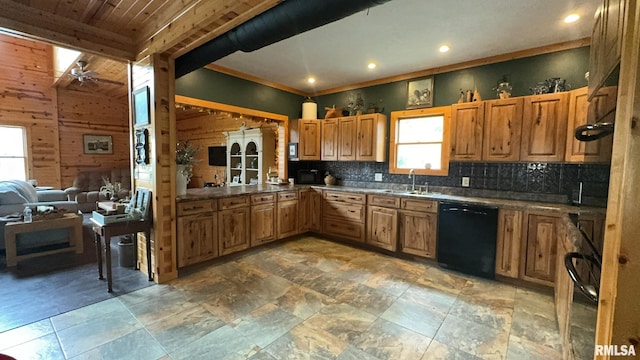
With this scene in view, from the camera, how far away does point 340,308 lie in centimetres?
248

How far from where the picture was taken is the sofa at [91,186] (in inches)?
251

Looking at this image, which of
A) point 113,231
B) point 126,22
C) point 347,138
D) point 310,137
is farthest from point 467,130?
point 113,231

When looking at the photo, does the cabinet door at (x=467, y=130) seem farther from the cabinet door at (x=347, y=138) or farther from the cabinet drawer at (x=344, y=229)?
the cabinet drawer at (x=344, y=229)

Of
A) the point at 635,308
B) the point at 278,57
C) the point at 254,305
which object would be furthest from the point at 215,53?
the point at 635,308

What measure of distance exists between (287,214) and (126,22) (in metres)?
3.08

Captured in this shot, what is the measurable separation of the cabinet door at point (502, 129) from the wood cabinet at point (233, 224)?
3.21m

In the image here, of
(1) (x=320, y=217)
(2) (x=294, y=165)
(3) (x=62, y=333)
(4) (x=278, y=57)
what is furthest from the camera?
(2) (x=294, y=165)

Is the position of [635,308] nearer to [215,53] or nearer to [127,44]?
[215,53]

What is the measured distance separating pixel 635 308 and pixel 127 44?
4.22 m

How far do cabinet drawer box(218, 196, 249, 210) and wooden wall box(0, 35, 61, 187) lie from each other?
6192 millimetres

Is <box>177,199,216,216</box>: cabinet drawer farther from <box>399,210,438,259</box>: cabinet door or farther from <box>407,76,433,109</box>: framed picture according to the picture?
<box>407,76,433,109</box>: framed picture

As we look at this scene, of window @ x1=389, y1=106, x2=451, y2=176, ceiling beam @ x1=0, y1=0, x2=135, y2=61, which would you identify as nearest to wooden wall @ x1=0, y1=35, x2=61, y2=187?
ceiling beam @ x1=0, y1=0, x2=135, y2=61

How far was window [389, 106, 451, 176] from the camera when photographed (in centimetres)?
394

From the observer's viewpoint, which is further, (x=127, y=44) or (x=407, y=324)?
(x=127, y=44)
